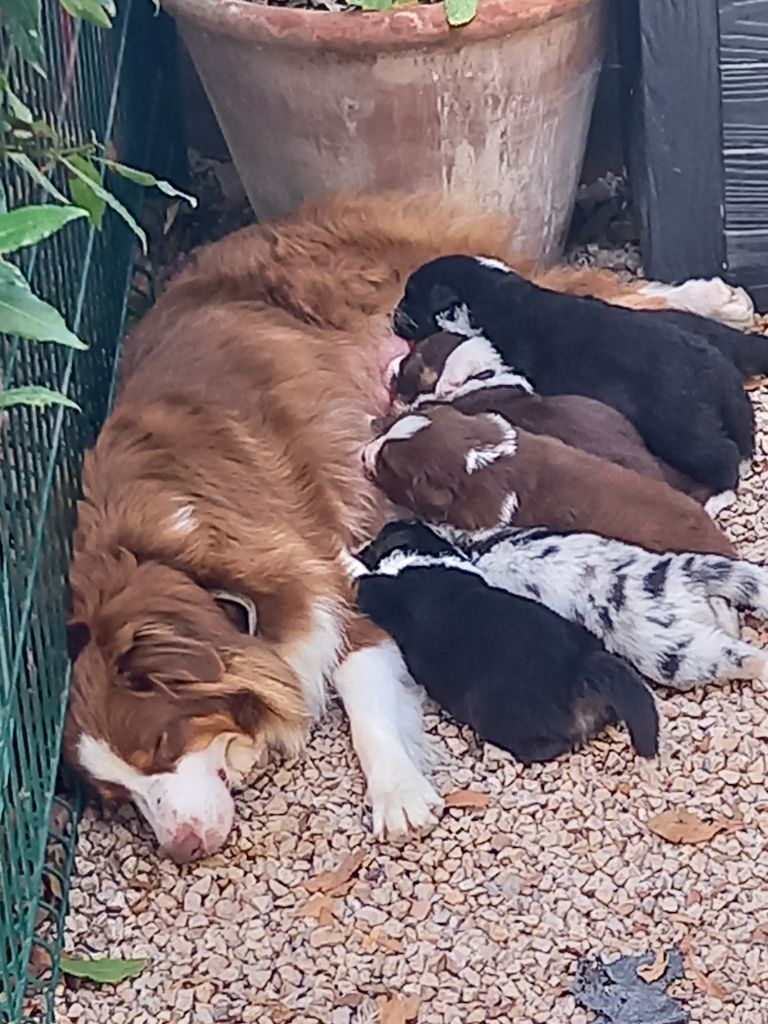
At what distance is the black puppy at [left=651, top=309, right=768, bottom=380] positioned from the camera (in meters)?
3.47

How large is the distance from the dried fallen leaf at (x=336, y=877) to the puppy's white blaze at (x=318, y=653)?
0.34 m

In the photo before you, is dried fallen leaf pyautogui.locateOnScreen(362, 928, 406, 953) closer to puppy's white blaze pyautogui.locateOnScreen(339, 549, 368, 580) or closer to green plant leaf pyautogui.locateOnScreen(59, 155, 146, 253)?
puppy's white blaze pyautogui.locateOnScreen(339, 549, 368, 580)

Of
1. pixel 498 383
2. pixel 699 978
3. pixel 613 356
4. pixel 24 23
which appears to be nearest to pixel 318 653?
pixel 498 383

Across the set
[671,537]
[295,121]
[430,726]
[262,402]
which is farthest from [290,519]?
[295,121]

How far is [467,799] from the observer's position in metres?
2.87

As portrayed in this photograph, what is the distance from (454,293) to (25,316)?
182cm

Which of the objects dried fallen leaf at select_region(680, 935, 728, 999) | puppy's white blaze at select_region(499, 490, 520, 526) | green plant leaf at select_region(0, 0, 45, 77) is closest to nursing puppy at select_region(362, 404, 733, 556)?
puppy's white blaze at select_region(499, 490, 520, 526)

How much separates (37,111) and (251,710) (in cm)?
112

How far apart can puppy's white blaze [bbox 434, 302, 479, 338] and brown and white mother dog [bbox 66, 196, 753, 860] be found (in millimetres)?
155

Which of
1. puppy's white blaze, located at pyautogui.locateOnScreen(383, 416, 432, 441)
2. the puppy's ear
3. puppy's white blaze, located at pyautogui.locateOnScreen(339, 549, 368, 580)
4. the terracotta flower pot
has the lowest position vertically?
puppy's white blaze, located at pyautogui.locateOnScreen(339, 549, 368, 580)

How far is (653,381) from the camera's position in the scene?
10.7 feet

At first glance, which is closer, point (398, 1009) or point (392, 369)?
point (398, 1009)

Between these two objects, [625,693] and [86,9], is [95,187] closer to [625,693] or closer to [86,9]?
[86,9]

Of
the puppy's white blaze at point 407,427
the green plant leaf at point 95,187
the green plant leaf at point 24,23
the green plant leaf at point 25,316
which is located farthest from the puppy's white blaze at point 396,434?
the green plant leaf at point 25,316
